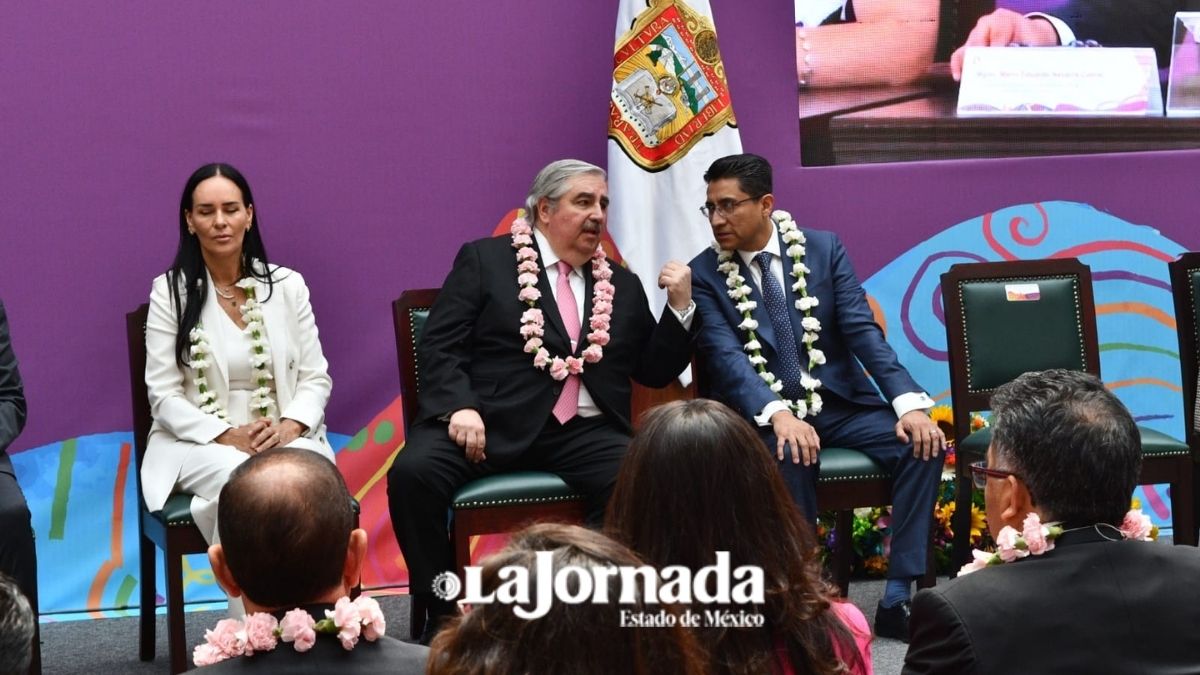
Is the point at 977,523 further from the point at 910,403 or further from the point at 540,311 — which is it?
the point at 540,311

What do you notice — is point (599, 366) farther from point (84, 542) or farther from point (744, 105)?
point (84, 542)

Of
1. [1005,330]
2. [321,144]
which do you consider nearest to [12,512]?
[321,144]

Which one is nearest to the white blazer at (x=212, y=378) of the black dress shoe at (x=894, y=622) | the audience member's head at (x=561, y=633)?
the black dress shoe at (x=894, y=622)

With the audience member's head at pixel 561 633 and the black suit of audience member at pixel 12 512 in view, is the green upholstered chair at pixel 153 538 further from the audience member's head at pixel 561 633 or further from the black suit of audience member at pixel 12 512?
the audience member's head at pixel 561 633

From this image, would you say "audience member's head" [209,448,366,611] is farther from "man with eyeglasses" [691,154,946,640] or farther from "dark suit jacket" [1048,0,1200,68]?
"dark suit jacket" [1048,0,1200,68]

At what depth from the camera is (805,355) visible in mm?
4402

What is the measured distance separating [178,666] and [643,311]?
1.62 metres

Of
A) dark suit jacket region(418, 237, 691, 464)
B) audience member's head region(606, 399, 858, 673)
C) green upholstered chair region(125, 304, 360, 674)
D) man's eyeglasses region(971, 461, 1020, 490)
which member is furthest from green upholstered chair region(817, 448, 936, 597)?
audience member's head region(606, 399, 858, 673)

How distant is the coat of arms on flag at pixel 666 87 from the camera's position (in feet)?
15.4

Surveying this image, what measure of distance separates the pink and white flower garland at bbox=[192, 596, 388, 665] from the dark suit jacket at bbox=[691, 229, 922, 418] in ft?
8.09

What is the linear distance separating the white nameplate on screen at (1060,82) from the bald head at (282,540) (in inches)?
149

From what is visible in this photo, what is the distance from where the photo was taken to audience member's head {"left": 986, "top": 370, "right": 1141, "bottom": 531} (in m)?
2.03

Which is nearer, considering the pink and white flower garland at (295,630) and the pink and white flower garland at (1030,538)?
the pink and white flower garland at (295,630)

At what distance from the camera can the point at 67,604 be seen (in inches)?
179
